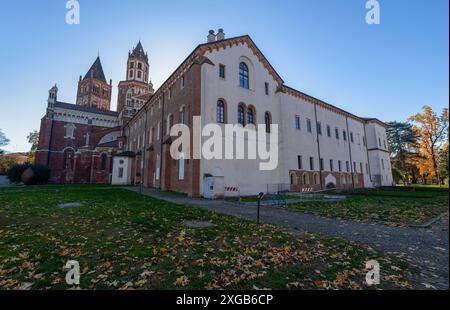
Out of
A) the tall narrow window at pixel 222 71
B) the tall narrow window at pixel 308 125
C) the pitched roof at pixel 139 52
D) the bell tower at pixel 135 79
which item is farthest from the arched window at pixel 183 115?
the pitched roof at pixel 139 52

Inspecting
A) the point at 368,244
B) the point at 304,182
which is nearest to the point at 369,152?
the point at 304,182

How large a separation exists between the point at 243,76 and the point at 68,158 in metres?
40.8

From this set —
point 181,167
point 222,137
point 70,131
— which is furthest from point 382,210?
point 70,131

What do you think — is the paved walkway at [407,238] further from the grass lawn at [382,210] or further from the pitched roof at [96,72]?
the pitched roof at [96,72]

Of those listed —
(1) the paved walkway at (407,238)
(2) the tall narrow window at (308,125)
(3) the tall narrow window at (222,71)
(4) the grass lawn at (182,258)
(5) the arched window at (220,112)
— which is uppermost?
(3) the tall narrow window at (222,71)

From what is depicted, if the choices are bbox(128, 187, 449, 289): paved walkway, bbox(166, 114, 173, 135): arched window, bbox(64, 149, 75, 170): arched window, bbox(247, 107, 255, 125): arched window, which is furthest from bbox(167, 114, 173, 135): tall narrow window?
bbox(64, 149, 75, 170): arched window

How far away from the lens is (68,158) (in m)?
42.8

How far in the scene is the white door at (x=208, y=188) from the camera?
1638cm

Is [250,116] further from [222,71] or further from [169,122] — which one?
[169,122]

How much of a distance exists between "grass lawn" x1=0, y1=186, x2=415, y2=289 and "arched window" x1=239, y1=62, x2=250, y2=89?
18.3m

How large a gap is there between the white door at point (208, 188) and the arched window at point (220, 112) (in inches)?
222

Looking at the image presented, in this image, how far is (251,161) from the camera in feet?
67.8

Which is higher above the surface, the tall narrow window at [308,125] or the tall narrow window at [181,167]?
the tall narrow window at [308,125]
